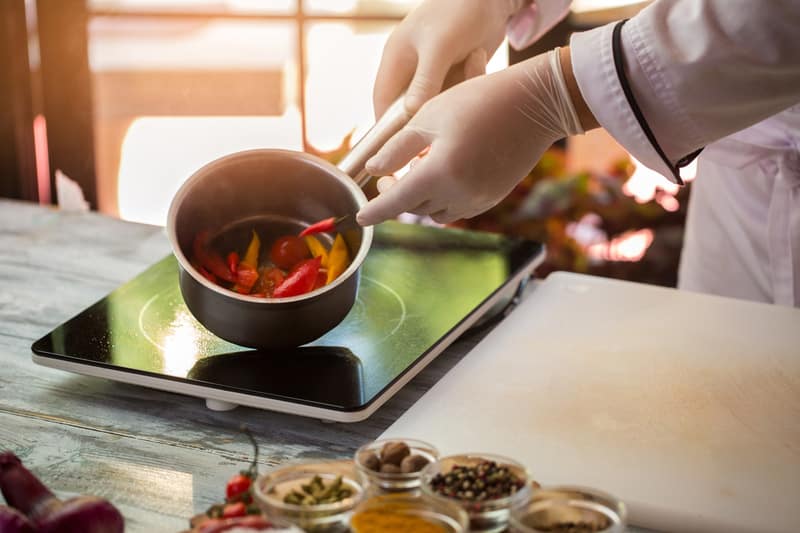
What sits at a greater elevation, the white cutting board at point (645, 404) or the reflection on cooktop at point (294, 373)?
the reflection on cooktop at point (294, 373)

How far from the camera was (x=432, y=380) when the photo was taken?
1082 mm

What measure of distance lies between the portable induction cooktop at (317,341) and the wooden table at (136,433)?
3 cm

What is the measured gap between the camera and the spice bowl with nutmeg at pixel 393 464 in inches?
28.4

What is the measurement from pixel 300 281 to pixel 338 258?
0.06 metres

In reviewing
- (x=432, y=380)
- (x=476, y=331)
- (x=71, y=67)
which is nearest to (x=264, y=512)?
(x=432, y=380)

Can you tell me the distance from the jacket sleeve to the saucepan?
0.27 meters

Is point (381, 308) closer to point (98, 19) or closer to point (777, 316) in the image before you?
point (777, 316)

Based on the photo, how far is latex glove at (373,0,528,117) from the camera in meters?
1.23

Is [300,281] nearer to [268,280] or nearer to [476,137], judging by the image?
[268,280]

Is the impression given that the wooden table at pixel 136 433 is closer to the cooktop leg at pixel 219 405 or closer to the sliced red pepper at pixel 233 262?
the cooktop leg at pixel 219 405

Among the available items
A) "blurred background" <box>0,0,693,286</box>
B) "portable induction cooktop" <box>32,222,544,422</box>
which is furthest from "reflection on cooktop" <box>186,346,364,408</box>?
"blurred background" <box>0,0,693,286</box>

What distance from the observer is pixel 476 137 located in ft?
3.35

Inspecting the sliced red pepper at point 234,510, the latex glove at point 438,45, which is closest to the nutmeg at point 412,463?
the sliced red pepper at point 234,510

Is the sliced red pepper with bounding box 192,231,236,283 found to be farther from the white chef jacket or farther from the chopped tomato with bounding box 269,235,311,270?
the white chef jacket
